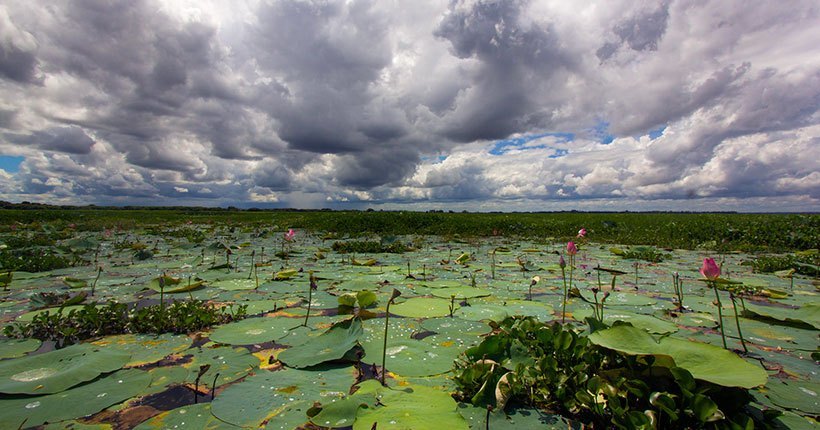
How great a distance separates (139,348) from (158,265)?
5.12 metres

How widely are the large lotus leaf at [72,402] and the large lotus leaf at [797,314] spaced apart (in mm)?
5496

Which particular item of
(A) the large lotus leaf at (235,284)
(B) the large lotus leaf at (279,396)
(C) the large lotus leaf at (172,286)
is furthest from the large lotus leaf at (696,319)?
(C) the large lotus leaf at (172,286)

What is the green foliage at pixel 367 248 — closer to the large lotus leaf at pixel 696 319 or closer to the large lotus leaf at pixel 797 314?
the large lotus leaf at pixel 696 319

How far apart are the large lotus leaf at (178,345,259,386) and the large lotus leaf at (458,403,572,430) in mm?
1625

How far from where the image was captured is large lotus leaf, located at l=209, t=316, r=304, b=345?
310 centimetres

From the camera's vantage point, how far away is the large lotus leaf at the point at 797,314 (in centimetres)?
319

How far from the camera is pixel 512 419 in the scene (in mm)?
1915

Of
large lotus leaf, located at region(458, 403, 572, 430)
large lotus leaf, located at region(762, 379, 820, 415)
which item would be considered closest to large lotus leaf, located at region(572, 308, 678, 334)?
large lotus leaf, located at region(762, 379, 820, 415)

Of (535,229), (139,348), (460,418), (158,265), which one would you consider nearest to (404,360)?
(460,418)

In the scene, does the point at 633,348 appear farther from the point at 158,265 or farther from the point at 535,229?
the point at 535,229

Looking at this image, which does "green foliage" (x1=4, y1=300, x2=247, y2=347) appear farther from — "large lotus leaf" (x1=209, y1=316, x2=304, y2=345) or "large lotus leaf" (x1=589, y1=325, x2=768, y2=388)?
"large lotus leaf" (x1=589, y1=325, x2=768, y2=388)

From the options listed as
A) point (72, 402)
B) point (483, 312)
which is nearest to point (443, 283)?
point (483, 312)

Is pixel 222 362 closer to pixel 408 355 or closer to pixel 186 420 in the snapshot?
pixel 186 420

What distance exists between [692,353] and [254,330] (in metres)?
3.44
